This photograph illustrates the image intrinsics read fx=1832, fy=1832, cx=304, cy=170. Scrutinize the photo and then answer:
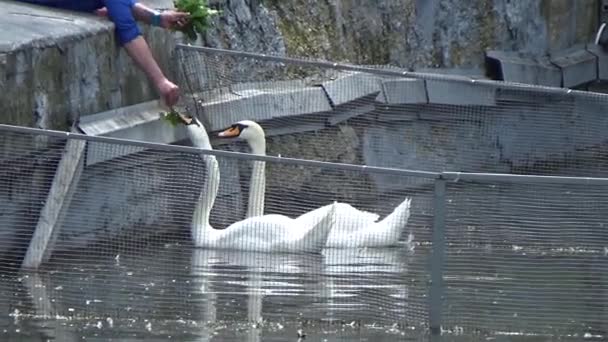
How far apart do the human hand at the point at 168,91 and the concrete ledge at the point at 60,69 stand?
0.70 ft

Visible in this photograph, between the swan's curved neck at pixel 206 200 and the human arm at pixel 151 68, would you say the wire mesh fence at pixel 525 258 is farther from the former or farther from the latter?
the human arm at pixel 151 68

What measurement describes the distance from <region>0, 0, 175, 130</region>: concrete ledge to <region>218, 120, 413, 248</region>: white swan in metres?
1.83

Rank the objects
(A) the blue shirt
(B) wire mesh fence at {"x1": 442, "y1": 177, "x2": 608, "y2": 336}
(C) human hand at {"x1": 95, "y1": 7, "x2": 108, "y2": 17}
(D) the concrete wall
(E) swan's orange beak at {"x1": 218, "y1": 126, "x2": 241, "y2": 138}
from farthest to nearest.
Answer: (D) the concrete wall
(E) swan's orange beak at {"x1": 218, "y1": 126, "x2": 241, "y2": 138}
(C) human hand at {"x1": 95, "y1": 7, "x2": 108, "y2": 17}
(A) the blue shirt
(B) wire mesh fence at {"x1": 442, "y1": 177, "x2": 608, "y2": 336}

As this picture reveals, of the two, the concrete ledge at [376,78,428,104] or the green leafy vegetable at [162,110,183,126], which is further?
the concrete ledge at [376,78,428,104]

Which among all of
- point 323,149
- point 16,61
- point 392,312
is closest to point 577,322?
point 392,312

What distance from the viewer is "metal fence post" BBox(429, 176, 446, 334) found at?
9070 millimetres

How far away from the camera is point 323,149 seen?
13773 mm

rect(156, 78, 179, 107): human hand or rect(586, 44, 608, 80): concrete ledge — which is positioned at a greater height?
rect(586, 44, 608, 80): concrete ledge

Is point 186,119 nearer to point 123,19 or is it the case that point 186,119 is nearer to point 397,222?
point 123,19

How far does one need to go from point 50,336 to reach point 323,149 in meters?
5.05

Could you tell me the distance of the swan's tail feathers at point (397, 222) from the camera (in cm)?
929

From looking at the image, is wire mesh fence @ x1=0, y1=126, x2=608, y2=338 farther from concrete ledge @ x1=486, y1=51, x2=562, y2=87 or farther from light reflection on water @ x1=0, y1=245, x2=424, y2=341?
concrete ledge @ x1=486, y1=51, x2=562, y2=87

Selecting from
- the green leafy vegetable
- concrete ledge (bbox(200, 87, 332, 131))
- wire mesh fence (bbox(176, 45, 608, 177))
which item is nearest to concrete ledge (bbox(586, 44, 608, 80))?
wire mesh fence (bbox(176, 45, 608, 177))

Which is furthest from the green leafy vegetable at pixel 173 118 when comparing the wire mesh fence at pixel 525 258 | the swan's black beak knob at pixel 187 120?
the wire mesh fence at pixel 525 258
